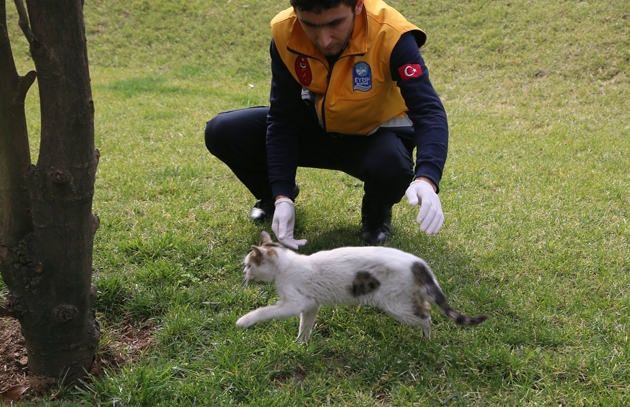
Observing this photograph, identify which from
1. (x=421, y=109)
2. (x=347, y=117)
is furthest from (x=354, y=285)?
(x=347, y=117)

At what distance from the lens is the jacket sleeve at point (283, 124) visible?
3389mm

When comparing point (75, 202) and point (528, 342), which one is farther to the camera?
point (528, 342)

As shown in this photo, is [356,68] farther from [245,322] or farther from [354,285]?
[245,322]

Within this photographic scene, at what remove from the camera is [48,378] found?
234 cm

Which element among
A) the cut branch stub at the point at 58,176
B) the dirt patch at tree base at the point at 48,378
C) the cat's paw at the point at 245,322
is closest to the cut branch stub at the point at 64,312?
the dirt patch at tree base at the point at 48,378

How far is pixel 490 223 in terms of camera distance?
402 cm

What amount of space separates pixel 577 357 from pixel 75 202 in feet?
7.04

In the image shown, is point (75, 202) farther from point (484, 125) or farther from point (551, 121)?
point (551, 121)

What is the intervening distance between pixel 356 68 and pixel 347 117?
0.30 metres

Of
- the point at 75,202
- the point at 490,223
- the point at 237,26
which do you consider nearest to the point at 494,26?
the point at 237,26

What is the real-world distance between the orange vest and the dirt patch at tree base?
1552 mm

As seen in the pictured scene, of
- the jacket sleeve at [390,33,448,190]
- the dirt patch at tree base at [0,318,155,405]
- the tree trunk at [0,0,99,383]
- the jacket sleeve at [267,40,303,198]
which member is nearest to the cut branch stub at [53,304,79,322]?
the tree trunk at [0,0,99,383]

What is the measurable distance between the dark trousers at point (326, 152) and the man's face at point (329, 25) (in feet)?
2.25

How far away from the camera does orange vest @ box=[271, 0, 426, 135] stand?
10.0 ft
